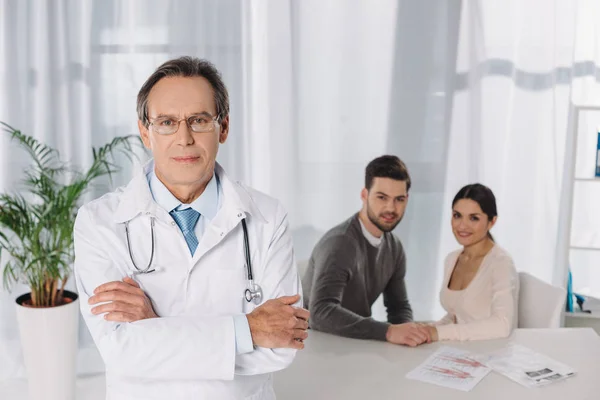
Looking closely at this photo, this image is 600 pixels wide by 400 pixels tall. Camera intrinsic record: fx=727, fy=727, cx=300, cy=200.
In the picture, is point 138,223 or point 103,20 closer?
point 138,223

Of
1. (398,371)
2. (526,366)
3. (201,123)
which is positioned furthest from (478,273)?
(201,123)

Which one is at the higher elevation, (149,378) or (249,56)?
(249,56)

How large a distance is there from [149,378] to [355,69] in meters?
2.62

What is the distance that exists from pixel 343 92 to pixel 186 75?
2286 millimetres

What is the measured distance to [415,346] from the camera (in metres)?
2.61

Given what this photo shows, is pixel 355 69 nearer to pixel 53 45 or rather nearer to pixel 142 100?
pixel 53 45

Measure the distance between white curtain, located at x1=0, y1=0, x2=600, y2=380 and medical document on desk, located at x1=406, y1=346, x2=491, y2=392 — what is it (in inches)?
63.3

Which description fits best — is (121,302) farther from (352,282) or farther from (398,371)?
(352,282)

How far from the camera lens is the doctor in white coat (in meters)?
1.68

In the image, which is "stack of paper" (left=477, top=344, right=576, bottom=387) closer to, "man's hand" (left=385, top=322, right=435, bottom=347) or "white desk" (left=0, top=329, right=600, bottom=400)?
"white desk" (left=0, top=329, right=600, bottom=400)

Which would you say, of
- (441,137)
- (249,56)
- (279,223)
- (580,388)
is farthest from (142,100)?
(441,137)

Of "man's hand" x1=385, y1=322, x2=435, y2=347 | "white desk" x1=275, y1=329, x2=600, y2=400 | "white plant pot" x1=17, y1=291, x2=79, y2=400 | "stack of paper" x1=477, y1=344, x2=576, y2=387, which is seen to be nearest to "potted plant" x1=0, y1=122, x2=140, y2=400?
"white plant pot" x1=17, y1=291, x2=79, y2=400

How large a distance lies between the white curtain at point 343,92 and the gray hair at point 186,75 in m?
2.15

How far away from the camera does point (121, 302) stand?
1.70 m
